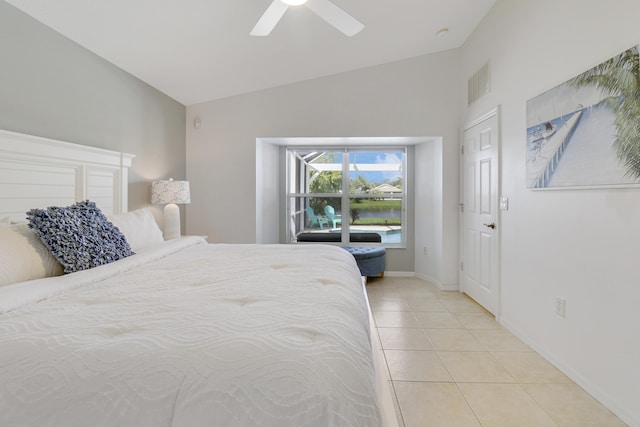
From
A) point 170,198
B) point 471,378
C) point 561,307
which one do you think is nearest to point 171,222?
point 170,198

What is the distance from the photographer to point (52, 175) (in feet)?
7.07

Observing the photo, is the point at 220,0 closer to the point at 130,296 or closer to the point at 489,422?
the point at 130,296

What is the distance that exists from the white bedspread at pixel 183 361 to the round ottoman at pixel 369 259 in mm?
2928

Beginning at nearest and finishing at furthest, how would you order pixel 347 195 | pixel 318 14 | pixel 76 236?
pixel 76 236 < pixel 318 14 < pixel 347 195

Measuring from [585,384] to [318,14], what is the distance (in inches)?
109

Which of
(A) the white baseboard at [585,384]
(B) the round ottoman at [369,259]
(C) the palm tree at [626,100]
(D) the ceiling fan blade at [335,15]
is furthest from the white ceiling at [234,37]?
(A) the white baseboard at [585,384]

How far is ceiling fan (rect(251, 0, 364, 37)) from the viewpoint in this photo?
6.32 feet

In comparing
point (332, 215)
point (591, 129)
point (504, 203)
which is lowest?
point (332, 215)

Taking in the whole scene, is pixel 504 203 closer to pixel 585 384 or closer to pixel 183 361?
pixel 585 384

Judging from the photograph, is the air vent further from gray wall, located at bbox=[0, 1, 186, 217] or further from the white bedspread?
gray wall, located at bbox=[0, 1, 186, 217]

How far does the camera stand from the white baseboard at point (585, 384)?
1639 millimetres

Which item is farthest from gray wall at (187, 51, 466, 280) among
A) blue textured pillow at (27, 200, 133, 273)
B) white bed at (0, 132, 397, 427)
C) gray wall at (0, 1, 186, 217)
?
white bed at (0, 132, 397, 427)

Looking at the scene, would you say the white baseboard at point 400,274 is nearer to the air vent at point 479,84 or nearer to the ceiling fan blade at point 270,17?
the air vent at point 479,84

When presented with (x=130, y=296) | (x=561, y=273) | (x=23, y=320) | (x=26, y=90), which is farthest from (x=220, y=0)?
(x=561, y=273)
